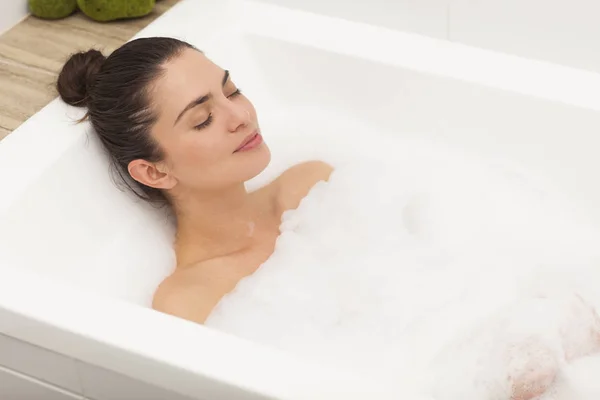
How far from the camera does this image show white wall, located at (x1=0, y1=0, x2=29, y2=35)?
166 centimetres

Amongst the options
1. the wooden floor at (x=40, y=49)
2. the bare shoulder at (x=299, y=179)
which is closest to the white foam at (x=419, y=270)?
the bare shoulder at (x=299, y=179)

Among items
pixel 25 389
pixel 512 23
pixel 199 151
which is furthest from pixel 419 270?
pixel 25 389

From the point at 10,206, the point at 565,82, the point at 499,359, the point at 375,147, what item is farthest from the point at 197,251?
the point at 565,82

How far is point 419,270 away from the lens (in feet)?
4.47

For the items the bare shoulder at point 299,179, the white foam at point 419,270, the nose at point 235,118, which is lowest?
the white foam at point 419,270

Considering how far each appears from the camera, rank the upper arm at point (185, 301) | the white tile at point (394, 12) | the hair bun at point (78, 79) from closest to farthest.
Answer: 1. the upper arm at point (185, 301)
2. the hair bun at point (78, 79)
3. the white tile at point (394, 12)

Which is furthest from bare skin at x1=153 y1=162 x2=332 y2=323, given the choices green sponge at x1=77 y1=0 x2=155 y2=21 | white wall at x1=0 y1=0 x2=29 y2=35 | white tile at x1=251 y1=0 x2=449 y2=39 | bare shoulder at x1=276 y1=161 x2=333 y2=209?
white wall at x1=0 y1=0 x2=29 y2=35

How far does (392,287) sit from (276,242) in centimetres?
24

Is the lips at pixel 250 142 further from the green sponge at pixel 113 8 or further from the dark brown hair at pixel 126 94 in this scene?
the green sponge at pixel 113 8

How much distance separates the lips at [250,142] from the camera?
1331 mm

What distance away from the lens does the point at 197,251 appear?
141 cm

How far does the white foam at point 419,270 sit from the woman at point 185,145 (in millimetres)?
62

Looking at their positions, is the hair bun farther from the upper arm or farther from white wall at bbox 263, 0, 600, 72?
white wall at bbox 263, 0, 600, 72

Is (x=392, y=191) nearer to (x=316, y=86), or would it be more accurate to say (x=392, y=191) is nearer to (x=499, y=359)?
(x=316, y=86)
